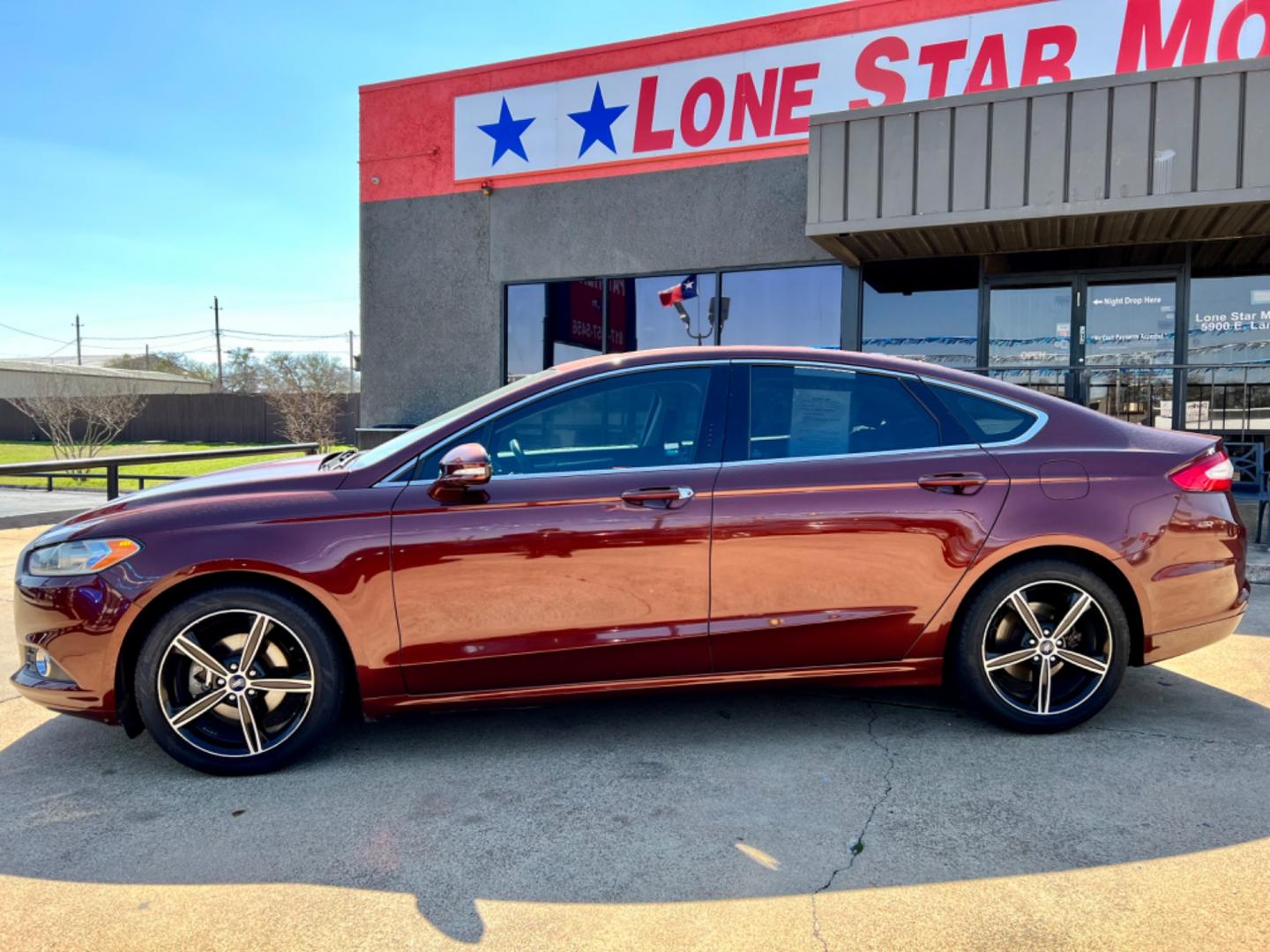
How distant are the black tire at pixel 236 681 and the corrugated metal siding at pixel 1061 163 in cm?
660

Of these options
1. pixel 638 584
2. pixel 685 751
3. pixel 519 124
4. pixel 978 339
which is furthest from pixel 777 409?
pixel 519 124

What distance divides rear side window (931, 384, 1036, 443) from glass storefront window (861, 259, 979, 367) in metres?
6.43

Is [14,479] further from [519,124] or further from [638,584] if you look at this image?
[638,584]

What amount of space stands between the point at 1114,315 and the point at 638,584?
8.20 metres

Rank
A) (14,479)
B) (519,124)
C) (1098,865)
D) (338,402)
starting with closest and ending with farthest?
(1098,865)
(519,124)
(14,479)
(338,402)

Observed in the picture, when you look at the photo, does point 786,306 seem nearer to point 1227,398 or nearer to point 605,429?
point 1227,398

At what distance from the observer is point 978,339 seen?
992cm

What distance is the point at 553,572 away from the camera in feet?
11.0

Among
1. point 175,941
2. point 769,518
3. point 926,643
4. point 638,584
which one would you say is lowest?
point 175,941

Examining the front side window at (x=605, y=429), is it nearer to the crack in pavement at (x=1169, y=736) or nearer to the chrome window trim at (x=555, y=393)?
the chrome window trim at (x=555, y=393)

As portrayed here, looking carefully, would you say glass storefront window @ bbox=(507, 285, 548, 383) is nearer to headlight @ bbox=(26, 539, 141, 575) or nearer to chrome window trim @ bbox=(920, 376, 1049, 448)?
chrome window trim @ bbox=(920, 376, 1049, 448)

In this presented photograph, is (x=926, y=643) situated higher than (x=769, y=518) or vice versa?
(x=769, y=518)

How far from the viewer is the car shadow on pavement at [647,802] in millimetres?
2688

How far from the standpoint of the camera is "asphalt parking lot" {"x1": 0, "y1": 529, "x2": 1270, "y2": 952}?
241 centimetres
